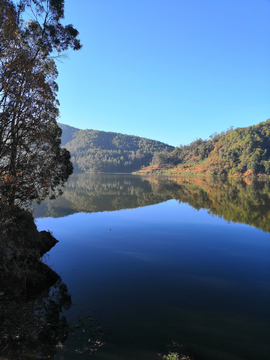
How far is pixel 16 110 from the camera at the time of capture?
6609 millimetres

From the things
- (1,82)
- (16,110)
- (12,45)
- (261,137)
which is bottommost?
(16,110)

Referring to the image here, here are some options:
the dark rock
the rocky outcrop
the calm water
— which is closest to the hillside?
the calm water

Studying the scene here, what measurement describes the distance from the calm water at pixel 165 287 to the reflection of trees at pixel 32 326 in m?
0.30

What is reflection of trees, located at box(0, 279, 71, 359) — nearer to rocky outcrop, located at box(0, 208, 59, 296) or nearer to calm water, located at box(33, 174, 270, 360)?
calm water, located at box(33, 174, 270, 360)

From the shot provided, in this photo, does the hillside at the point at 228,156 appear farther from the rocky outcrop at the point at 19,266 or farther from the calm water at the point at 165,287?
the rocky outcrop at the point at 19,266

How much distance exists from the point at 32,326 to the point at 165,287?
15.3 ft

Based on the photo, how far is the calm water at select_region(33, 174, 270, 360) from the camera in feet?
18.1

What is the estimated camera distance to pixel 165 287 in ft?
27.5

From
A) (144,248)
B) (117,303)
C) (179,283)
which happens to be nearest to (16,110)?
(117,303)

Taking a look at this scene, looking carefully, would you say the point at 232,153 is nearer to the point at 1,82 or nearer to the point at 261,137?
the point at 261,137

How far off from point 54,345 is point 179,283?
16.5 ft

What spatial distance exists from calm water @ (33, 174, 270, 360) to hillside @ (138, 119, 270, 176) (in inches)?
3654

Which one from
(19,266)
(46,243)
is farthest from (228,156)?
(19,266)

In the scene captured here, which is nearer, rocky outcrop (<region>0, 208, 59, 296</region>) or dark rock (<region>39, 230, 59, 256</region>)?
rocky outcrop (<region>0, 208, 59, 296</region>)
